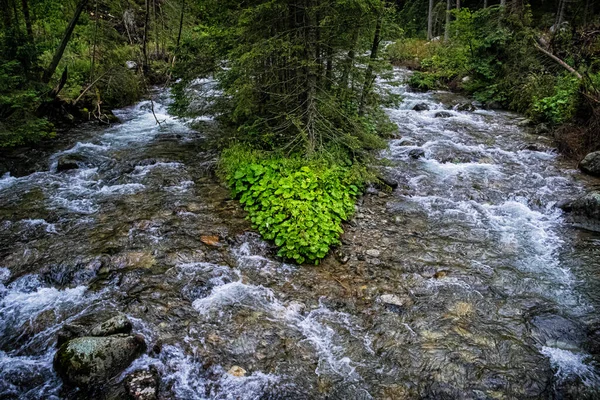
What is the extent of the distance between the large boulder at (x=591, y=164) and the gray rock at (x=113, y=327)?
11198mm

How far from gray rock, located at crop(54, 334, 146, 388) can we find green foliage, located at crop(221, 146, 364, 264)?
9.13 ft

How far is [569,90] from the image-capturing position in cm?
1309

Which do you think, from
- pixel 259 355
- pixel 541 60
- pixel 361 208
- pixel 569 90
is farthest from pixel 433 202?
pixel 541 60

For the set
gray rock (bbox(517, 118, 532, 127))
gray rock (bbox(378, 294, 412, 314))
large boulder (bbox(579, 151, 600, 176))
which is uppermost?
gray rock (bbox(517, 118, 532, 127))

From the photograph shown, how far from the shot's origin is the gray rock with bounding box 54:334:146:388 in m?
4.11

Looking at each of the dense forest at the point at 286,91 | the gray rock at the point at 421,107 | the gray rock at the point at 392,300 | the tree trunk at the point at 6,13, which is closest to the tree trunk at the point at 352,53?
the dense forest at the point at 286,91

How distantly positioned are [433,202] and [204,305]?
5.74 meters

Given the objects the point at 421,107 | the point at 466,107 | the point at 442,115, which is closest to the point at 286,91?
the point at 442,115

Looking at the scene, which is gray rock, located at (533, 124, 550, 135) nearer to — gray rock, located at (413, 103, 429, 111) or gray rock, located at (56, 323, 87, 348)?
gray rock, located at (413, 103, 429, 111)

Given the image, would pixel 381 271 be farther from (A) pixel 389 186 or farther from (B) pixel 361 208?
(A) pixel 389 186

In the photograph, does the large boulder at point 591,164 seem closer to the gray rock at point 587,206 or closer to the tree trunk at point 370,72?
the gray rock at point 587,206

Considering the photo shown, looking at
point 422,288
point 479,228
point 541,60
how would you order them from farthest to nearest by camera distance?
point 541,60, point 479,228, point 422,288

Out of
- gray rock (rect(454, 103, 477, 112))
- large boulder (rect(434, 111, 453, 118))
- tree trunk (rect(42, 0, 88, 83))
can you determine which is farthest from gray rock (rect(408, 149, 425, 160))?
tree trunk (rect(42, 0, 88, 83))

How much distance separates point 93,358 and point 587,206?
9105 mm
